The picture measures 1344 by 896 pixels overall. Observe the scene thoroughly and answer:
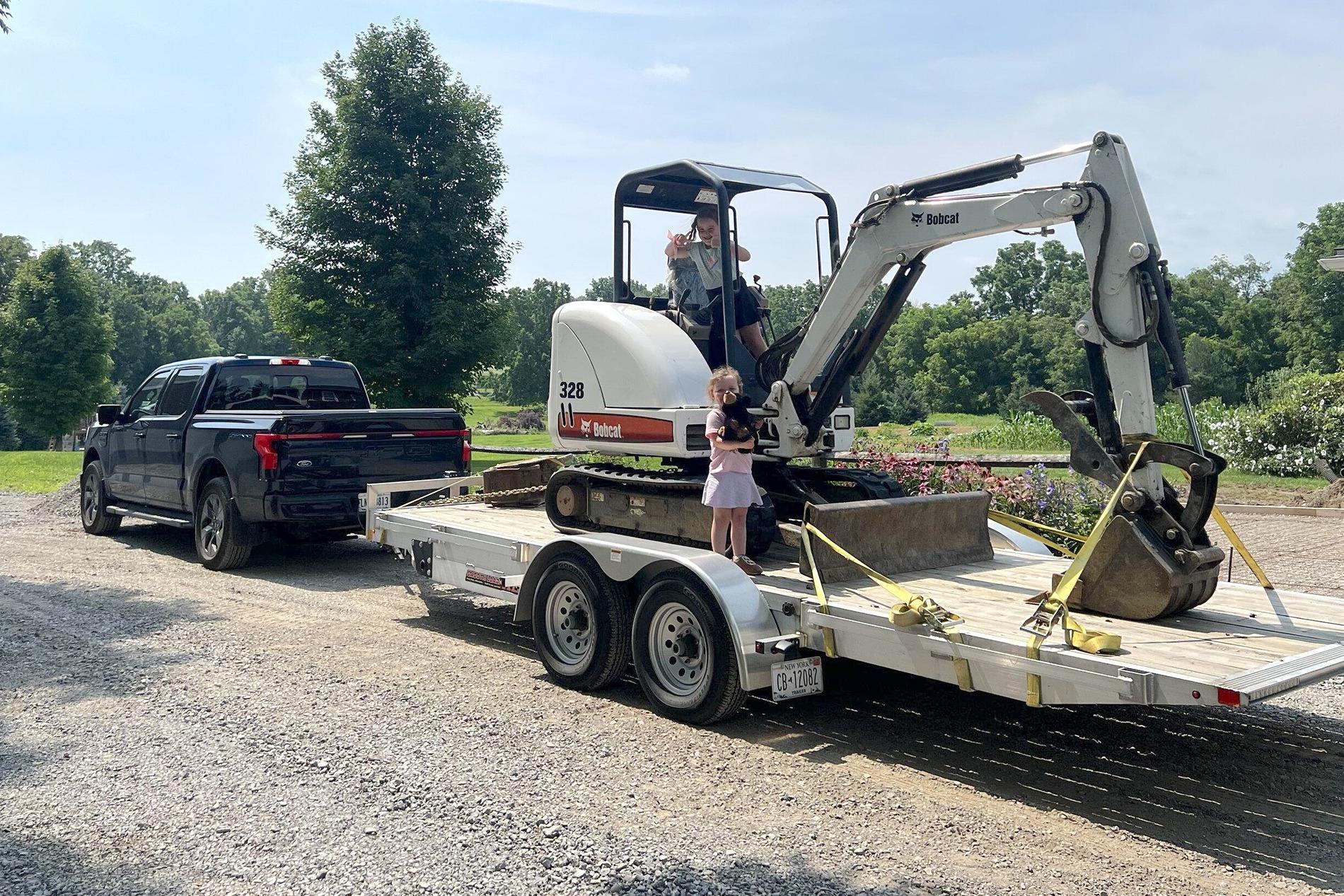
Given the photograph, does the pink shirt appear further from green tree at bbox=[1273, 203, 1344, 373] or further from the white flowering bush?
green tree at bbox=[1273, 203, 1344, 373]

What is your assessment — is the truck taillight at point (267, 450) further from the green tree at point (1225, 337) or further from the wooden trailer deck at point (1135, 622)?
the green tree at point (1225, 337)

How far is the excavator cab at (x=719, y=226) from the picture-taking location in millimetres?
7660

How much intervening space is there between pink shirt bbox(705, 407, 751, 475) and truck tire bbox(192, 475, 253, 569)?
21.1ft

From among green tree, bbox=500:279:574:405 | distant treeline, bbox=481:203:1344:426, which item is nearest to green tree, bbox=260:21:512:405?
distant treeline, bbox=481:203:1344:426

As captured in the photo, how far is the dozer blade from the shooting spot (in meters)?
6.43

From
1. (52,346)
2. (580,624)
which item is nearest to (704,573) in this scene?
(580,624)

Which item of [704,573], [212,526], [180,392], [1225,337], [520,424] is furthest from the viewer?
[1225,337]

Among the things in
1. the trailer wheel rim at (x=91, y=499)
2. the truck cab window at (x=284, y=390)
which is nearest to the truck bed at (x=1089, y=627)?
the truck cab window at (x=284, y=390)

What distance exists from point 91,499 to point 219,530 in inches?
174

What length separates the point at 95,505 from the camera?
14.5 m

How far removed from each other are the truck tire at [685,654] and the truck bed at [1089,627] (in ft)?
1.21

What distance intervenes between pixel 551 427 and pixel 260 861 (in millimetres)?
4614

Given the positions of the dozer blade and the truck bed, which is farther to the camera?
the dozer blade

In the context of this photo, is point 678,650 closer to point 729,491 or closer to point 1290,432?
point 729,491
